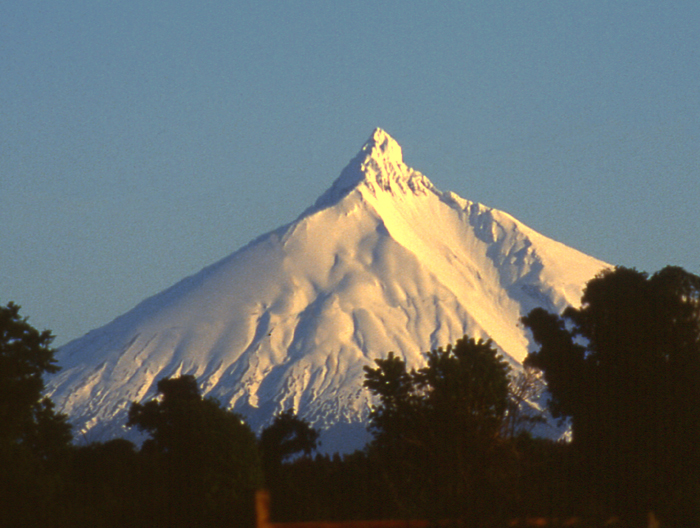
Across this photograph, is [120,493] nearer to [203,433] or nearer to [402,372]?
[203,433]

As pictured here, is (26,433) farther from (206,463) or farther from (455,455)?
(455,455)

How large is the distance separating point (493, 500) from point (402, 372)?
3522 cm

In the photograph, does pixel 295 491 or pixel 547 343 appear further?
pixel 547 343

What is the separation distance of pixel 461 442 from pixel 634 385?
16067 millimetres

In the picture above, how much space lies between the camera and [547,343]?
47.8 metres

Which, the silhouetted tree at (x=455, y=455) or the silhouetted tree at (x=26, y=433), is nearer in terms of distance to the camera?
the silhouetted tree at (x=455, y=455)

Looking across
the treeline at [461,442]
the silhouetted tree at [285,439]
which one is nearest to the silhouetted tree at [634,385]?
the treeline at [461,442]

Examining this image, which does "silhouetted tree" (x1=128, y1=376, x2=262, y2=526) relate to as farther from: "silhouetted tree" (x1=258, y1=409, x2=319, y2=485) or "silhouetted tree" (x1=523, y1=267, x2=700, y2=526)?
"silhouetted tree" (x1=258, y1=409, x2=319, y2=485)

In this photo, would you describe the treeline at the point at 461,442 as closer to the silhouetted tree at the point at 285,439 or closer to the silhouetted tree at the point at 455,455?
the silhouetted tree at the point at 455,455

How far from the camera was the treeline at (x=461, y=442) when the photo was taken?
30.9 meters

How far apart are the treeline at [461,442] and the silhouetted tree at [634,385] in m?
0.05

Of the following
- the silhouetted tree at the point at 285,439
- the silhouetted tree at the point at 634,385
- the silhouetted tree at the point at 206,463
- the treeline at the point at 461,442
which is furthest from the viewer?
the silhouetted tree at the point at 285,439

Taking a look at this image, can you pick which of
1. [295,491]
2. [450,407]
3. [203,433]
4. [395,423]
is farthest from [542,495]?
[203,433]

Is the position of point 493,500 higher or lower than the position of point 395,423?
lower
